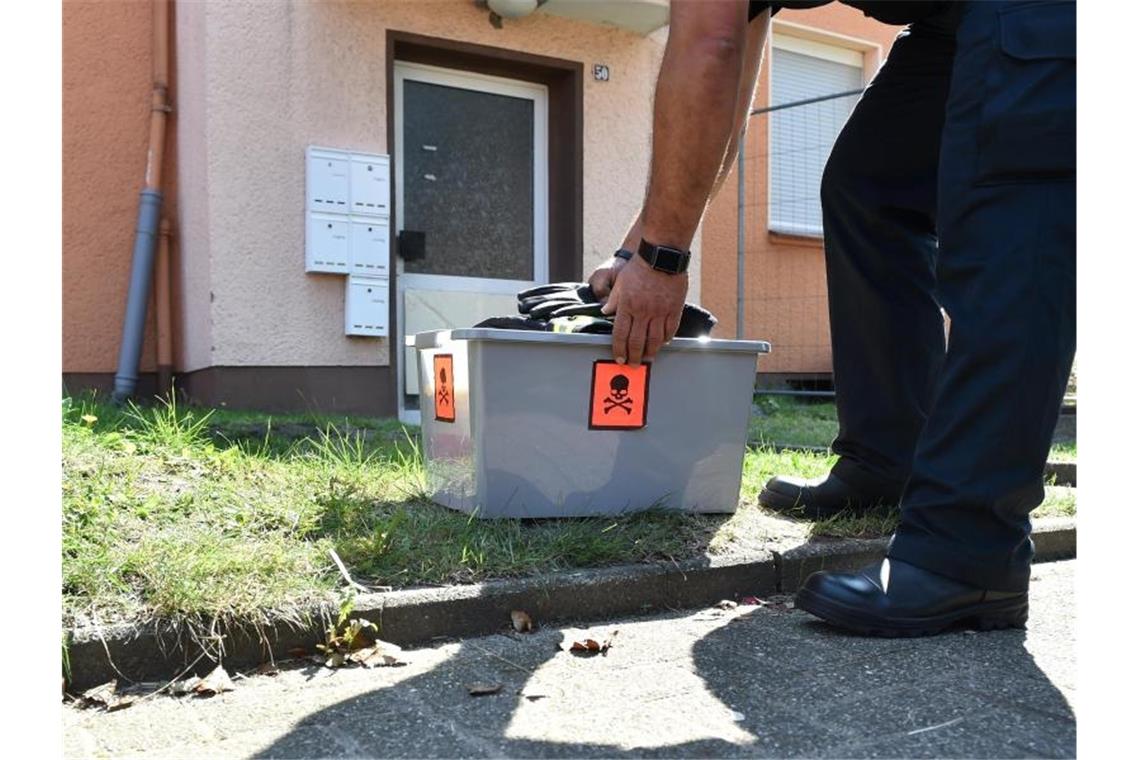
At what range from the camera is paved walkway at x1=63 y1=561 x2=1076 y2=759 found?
4.26 ft

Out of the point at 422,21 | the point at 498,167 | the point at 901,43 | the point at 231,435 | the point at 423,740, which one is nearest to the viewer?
the point at 423,740

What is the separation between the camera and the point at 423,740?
1.32 m

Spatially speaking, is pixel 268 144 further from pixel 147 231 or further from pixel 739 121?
pixel 739 121

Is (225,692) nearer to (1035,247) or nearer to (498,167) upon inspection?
(1035,247)

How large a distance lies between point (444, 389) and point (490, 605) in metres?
0.62

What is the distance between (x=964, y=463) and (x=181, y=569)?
1360 mm

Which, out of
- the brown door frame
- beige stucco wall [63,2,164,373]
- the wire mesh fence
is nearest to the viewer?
beige stucco wall [63,2,164,373]

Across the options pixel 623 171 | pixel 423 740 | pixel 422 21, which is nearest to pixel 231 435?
pixel 423 740

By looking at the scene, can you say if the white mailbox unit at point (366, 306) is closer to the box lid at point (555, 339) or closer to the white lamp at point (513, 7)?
the white lamp at point (513, 7)

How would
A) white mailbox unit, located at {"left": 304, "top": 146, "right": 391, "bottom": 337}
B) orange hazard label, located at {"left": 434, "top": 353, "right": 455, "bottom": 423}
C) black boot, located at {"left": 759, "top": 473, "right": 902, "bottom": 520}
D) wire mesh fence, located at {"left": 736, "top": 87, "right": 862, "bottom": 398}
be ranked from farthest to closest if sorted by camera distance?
wire mesh fence, located at {"left": 736, "top": 87, "right": 862, "bottom": 398}, white mailbox unit, located at {"left": 304, "top": 146, "right": 391, "bottom": 337}, black boot, located at {"left": 759, "top": 473, "right": 902, "bottom": 520}, orange hazard label, located at {"left": 434, "top": 353, "right": 455, "bottom": 423}

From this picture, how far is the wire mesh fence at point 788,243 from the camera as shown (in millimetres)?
6820

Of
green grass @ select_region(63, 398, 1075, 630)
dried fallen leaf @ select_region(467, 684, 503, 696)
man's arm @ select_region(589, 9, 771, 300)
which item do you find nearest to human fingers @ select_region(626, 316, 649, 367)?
man's arm @ select_region(589, 9, 771, 300)

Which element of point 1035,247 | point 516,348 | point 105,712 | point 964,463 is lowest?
point 105,712

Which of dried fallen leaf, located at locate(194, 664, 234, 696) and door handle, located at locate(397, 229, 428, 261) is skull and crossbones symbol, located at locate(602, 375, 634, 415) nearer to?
dried fallen leaf, located at locate(194, 664, 234, 696)
